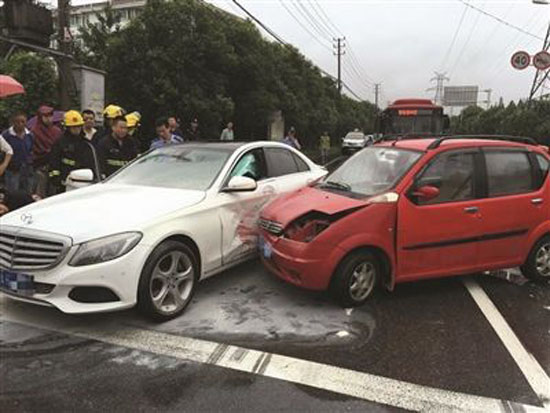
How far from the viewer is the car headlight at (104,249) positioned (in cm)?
421

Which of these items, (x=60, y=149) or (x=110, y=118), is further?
(x=110, y=118)

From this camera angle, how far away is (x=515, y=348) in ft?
14.5

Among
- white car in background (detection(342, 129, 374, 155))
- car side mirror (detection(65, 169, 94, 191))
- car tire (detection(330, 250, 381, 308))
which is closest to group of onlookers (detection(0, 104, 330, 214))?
car side mirror (detection(65, 169, 94, 191))

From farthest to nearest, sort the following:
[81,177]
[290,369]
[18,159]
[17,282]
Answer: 1. [18,159]
2. [81,177]
3. [17,282]
4. [290,369]

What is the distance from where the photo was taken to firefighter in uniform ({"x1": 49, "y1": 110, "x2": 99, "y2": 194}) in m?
7.15

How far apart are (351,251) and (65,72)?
33.0 ft

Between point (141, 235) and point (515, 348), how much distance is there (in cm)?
314

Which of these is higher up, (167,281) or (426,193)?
(426,193)

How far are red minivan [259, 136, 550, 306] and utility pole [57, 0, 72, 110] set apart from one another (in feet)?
28.4

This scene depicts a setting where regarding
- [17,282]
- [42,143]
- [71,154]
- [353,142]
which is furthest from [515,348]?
[353,142]

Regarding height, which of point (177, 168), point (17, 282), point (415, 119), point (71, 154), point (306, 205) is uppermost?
point (415, 119)

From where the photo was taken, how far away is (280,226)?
208 inches

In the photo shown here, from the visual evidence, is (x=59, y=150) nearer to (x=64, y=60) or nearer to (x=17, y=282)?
(x=17, y=282)

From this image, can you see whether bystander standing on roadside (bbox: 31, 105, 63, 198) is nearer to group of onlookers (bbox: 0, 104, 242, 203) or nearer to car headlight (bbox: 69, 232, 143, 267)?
group of onlookers (bbox: 0, 104, 242, 203)
